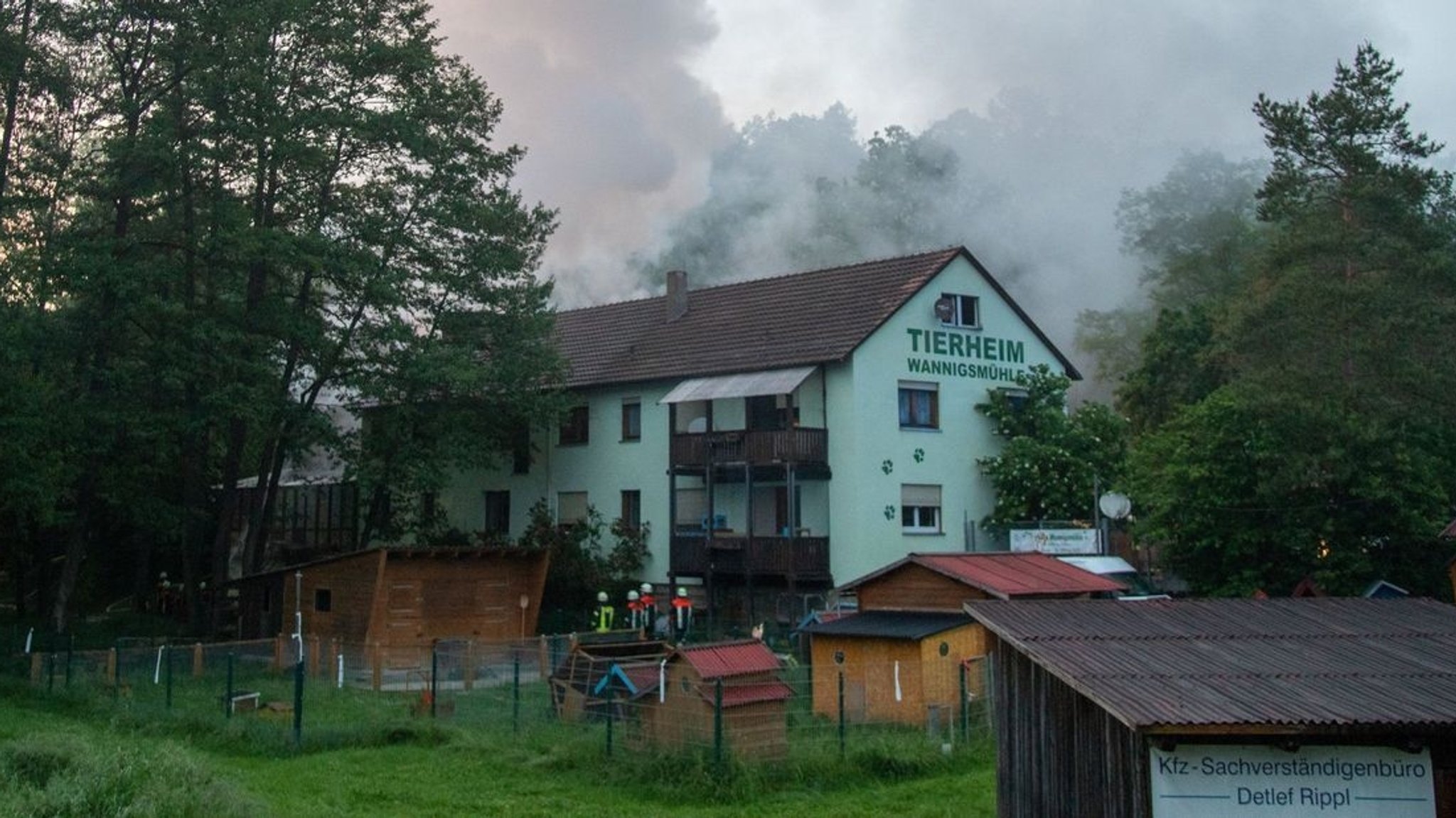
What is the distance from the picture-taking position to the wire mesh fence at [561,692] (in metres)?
19.2

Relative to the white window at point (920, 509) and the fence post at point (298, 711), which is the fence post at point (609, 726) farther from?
the white window at point (920, 509)

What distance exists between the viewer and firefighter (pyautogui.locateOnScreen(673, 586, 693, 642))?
33.9m

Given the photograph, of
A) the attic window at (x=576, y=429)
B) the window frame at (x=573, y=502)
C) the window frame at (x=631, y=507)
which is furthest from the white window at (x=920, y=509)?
the attic window at (x=576, y=429)

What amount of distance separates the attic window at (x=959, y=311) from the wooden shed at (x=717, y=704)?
20.5 m

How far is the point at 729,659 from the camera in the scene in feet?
64.8

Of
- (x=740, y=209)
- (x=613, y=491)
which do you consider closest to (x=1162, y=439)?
(x=613, y=491)

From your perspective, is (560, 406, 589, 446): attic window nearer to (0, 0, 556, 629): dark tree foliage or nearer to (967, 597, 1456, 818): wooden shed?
(0, 0, 556, 629): dark tree foliage

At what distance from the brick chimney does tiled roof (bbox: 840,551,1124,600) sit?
60.3 feet

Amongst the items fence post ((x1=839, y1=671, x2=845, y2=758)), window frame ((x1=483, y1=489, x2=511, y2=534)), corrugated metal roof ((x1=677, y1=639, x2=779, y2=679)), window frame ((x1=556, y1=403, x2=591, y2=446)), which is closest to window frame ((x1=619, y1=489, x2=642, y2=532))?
window frame ((x1=556, y1=403, x2=591, y2=446))

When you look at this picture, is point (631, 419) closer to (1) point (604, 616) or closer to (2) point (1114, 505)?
(1) point (604, 616)

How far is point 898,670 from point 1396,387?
10.6 meters

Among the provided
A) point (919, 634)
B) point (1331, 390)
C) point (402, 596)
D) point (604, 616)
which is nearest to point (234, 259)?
point (402, 596)

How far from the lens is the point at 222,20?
3147cm

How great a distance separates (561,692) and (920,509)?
1717 centimetres
